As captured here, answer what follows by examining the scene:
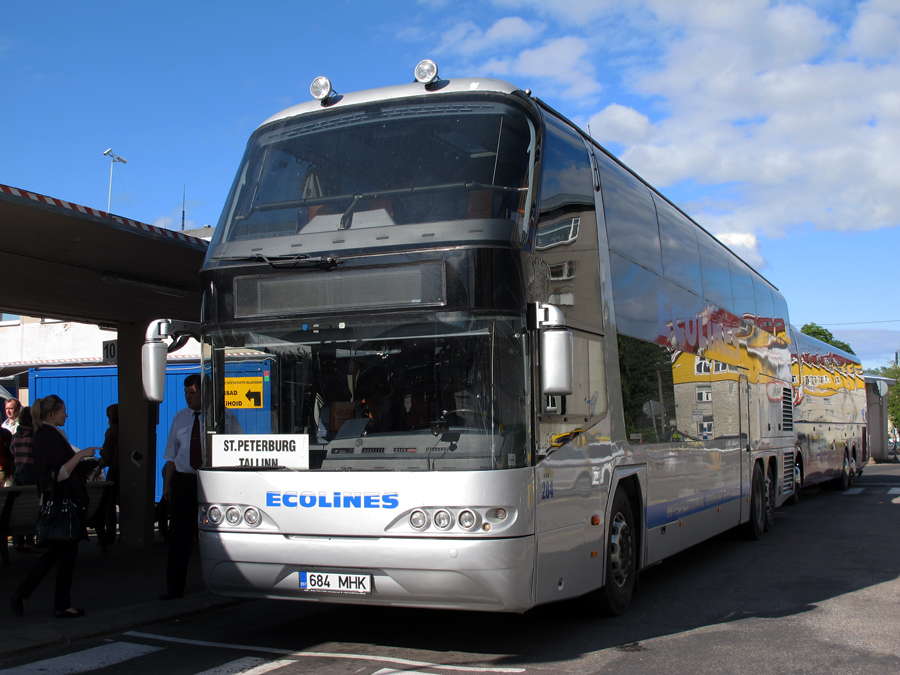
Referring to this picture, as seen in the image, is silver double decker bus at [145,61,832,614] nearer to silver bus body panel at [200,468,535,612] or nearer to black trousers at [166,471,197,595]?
silver bus body panel at [200,468,535,612]

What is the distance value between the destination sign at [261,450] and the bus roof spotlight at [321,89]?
284 cm

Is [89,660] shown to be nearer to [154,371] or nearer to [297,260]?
[154,371]

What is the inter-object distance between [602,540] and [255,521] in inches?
109

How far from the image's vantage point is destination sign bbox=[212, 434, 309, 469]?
6.30 m

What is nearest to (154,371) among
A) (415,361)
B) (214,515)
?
(214,515)

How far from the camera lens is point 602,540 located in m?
7.21

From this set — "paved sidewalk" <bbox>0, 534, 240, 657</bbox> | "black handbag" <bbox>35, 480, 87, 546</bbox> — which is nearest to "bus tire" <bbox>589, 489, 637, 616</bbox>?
"paved sidewalk" <bbox>0, 534, 240, 657</bbox>

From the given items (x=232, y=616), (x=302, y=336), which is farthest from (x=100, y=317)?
(x=302, y=336)

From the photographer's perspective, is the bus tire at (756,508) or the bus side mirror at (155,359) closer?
the bus side mirror at (155,359)

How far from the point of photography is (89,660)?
6.30 m

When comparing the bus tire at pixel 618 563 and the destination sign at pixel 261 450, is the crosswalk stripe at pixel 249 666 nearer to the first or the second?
the destination sign at pixel 261 450

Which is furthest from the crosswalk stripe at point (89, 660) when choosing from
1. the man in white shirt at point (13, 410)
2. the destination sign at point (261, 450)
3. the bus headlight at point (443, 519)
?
the man in white shirt at point (13, 410)

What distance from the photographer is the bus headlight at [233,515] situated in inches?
254

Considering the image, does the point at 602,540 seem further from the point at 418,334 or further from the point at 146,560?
the point at 146,560
